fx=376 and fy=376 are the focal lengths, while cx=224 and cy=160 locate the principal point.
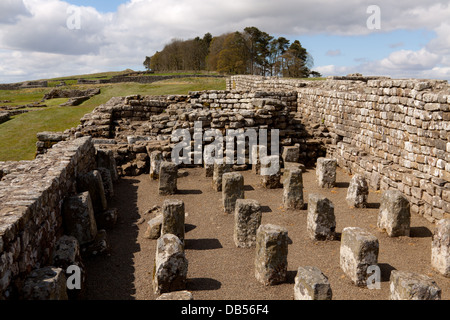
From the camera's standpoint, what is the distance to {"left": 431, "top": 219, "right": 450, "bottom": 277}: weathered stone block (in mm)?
6480

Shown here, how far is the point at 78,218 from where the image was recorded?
288 inches

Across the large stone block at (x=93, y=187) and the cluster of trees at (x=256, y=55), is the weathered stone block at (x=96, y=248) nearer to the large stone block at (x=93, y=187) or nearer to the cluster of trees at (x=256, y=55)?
the large stone block at (x=93, y=187)

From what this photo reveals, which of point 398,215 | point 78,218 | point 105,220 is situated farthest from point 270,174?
point 78,218

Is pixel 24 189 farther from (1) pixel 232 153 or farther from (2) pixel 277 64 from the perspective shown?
(2) pixel 277 64

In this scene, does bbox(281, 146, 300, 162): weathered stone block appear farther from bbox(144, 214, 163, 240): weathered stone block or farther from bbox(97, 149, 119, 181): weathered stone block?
bbox(144, 214, 163, 240): weathered stone block

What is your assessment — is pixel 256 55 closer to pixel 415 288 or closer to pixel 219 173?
pixel 219 173

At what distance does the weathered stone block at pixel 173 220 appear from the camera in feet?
25.4

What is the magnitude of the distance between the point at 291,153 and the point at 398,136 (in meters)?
4.07

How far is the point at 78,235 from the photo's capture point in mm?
7340

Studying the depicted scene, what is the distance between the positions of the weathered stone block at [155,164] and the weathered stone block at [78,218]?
5.09m

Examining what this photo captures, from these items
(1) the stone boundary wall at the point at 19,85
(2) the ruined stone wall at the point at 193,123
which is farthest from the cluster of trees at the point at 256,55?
(2) the ruined stone wall at the point at 193,123

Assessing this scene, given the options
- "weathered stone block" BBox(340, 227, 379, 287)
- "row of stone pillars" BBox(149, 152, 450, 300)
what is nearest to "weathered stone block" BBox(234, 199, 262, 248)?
"row of stone pillars" BBox(149, 152, 450, 300)

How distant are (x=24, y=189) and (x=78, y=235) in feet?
4.95

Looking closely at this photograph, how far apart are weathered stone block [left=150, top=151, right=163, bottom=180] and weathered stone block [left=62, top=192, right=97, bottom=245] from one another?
16.7ft
